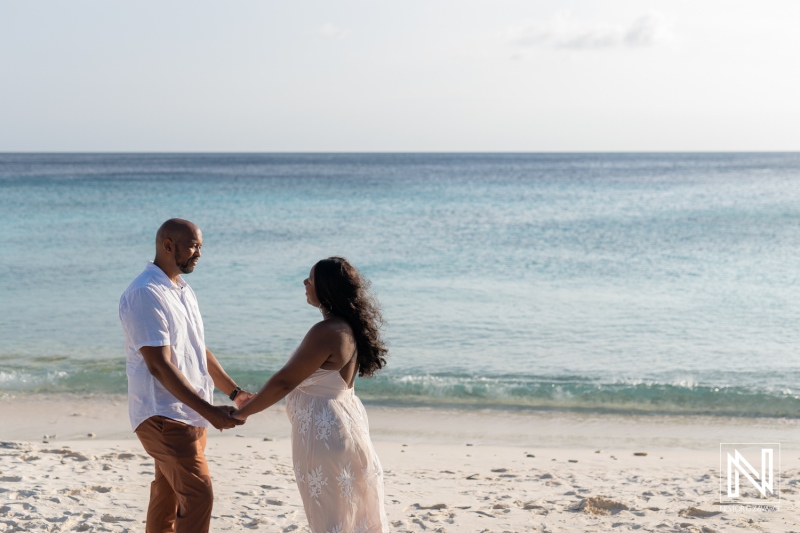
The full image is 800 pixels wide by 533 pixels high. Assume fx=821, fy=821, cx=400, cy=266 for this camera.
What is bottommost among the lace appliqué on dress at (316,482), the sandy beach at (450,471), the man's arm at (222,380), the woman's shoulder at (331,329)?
the sandy beach at (450,471)

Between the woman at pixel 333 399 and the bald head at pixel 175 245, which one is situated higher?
the bald head at pixel 175 245

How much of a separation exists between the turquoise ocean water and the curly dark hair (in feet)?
20.0

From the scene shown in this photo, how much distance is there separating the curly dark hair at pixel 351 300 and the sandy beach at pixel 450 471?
6.13 feet

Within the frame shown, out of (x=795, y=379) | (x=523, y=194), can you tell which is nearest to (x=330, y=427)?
(x=795, y=379)

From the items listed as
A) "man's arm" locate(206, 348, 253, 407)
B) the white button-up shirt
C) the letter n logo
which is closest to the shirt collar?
the white button-up shirt

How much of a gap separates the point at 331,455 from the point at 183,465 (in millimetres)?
678

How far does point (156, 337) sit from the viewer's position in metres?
3.59

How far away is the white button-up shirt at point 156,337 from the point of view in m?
3.62

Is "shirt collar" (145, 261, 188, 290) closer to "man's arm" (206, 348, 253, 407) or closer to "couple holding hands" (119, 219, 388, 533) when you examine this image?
"couple holding hands" (119, 219, 388, 533)

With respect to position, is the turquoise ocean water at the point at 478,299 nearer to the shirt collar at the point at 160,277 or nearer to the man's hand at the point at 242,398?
the man's hand at the point at 242,398

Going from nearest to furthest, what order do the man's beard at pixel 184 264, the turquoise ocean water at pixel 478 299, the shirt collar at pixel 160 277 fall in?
the shirt collar at pixel 160 277 < the man's beard at pixel 184 264 < the turquoise ocean water at pixel 478 299

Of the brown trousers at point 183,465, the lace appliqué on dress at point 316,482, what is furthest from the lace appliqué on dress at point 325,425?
the brown trousers at point 183,465

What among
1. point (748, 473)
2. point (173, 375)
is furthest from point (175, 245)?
point (748, 473)

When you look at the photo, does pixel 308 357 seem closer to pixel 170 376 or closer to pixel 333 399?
pixel 333 399
